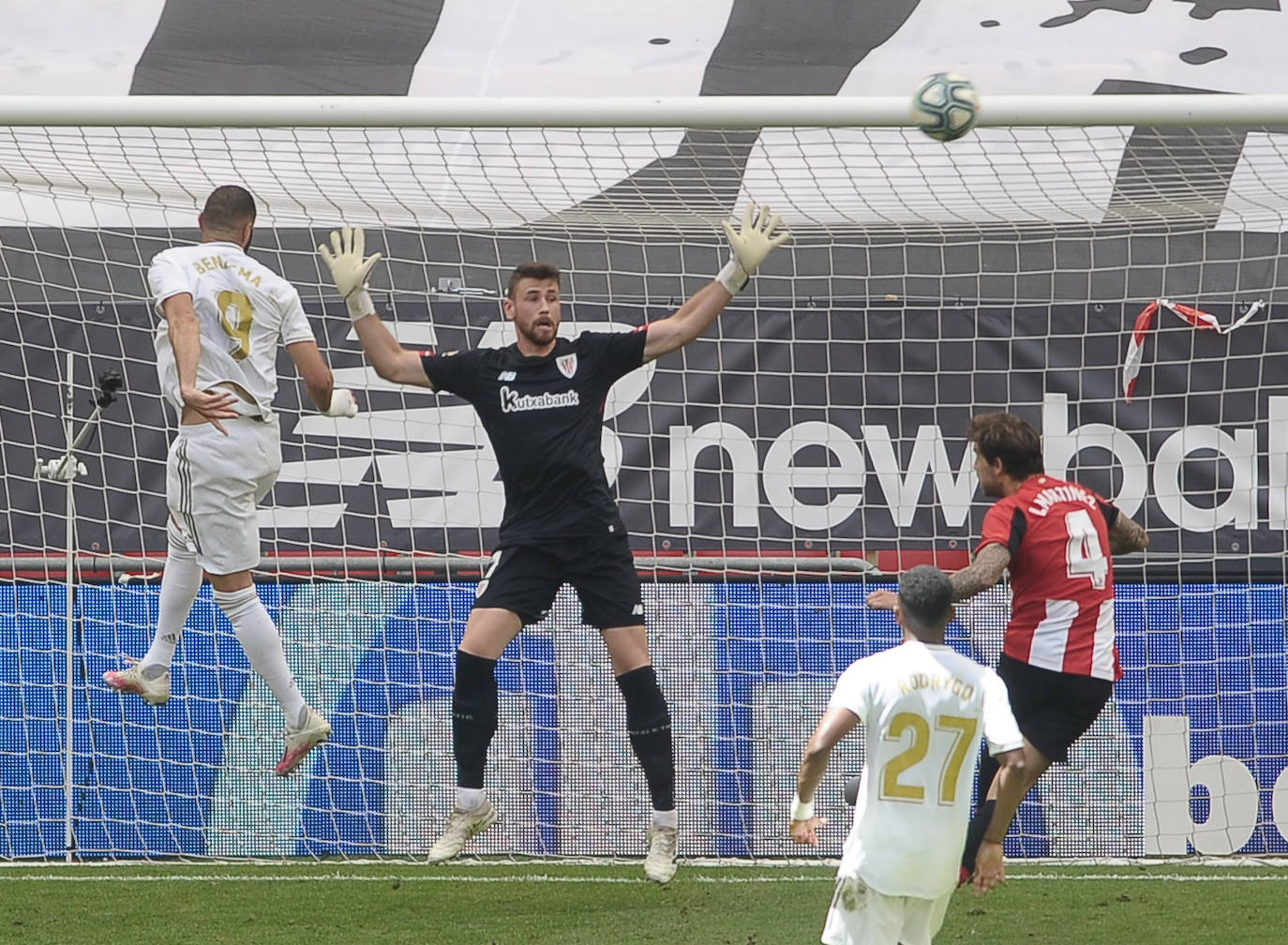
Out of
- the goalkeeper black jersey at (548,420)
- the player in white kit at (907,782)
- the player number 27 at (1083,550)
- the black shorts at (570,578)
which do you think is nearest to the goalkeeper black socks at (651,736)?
the black shorts at (570,578)

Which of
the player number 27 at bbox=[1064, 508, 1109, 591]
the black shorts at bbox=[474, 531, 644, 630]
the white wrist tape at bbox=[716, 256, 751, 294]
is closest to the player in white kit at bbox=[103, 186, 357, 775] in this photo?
the black shorts at bbox=[474, 531, 644, 630]

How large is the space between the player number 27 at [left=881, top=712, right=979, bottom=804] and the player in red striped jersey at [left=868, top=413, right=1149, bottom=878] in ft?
5.33

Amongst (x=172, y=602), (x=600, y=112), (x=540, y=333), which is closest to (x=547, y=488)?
(x=540, y=333)

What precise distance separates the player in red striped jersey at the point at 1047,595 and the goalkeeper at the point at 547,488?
1.12m

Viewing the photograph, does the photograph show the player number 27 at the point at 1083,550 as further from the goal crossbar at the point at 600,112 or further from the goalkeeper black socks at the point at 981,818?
the goal crossbar at the point at 600,112

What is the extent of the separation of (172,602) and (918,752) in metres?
3.29

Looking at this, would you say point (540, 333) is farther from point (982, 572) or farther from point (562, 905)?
point (562, 905)

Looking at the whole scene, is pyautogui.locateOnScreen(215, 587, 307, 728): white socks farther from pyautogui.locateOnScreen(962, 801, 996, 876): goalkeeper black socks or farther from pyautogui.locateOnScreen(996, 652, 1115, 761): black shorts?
pyautogui.locateOnScreen(996, 652, 1115, 761): black shorts

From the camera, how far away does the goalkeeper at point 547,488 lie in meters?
5.88

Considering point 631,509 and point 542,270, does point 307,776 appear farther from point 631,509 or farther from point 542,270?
point 542,270

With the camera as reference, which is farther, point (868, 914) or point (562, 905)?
point (562, 905)

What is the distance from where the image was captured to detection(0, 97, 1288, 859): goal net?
7.91 metres

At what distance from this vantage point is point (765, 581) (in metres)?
8.12

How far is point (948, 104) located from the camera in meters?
5.68
